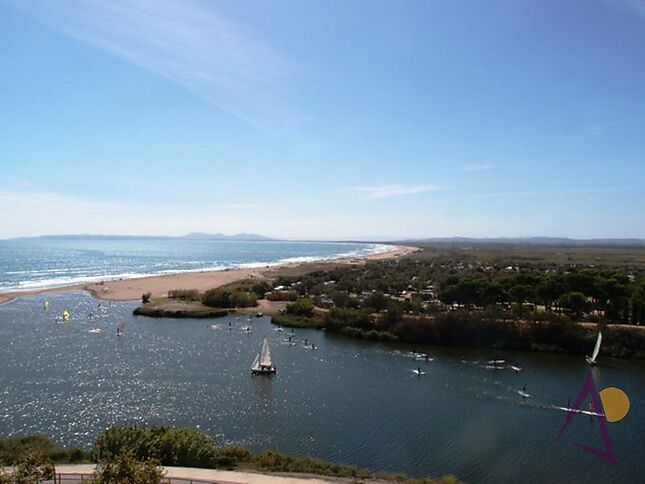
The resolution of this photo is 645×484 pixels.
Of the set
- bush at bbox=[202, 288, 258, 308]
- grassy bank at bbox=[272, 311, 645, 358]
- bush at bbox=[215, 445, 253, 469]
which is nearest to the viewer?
bush at bbox=[215, 445, 253, 469]

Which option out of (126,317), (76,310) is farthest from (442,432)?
(76,310)

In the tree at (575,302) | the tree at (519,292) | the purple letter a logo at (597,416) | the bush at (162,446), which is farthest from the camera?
the tree at (519,292)

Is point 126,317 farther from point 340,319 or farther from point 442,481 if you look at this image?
point 442,481

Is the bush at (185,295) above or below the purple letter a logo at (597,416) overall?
above

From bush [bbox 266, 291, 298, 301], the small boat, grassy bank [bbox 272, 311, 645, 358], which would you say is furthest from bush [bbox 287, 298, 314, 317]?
the small boat

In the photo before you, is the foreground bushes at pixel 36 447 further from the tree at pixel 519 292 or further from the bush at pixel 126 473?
the tree at pixel 519 292

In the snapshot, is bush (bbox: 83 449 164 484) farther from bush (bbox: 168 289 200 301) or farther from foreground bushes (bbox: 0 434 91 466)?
bush (bbox: 168 289 200 301)

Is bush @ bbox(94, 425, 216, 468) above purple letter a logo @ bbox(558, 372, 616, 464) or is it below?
above

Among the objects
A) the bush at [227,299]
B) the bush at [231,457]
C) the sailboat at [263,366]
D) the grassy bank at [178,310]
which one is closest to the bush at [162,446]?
the bush at [231,457]
